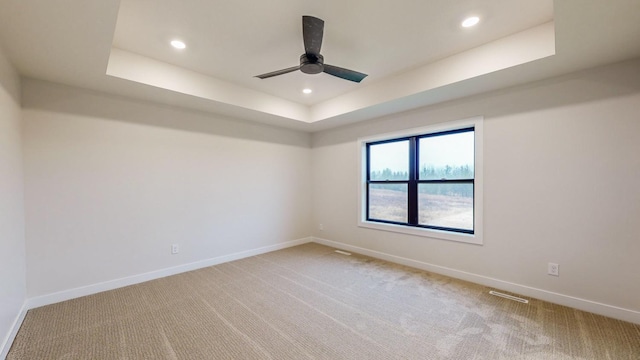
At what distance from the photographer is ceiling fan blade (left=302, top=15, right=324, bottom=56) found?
207 centimetres

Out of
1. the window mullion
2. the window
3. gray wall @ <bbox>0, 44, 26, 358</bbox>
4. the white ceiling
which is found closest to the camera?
the white ceiling

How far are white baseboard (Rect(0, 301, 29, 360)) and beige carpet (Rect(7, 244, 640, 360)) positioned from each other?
5 centimetres

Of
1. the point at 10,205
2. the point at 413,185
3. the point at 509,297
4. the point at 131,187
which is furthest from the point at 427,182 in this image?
the point at 10,205

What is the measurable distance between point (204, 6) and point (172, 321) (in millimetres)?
2810

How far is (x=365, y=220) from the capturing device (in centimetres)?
476

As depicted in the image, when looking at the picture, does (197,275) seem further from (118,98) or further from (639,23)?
(639,23)

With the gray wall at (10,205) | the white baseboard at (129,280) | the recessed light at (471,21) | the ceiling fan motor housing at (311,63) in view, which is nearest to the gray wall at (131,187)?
the white baseboard at (129,280)

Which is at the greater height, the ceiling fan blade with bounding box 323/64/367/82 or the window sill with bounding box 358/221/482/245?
the ceiling fan blade with bounding box 323/64/367/82

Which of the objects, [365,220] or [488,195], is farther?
[365,220]

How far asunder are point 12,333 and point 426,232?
450 cm

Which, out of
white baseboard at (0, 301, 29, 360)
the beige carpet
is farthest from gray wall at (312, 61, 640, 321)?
white baseboard at (0, 301, 29, 360)

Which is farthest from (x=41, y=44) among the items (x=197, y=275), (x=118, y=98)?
(x=197, y=275)

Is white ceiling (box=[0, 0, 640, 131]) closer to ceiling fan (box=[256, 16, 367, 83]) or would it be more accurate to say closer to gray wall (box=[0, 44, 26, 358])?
ceiling fan (box=[256, 16, 367, 83])

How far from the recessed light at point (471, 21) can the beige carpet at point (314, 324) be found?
2756 millimetres
